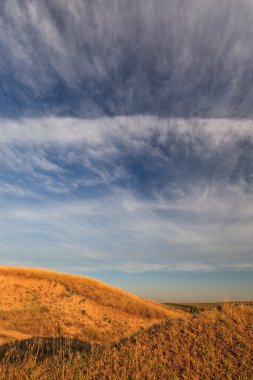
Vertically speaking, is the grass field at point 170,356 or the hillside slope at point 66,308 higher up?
the hillside slope at point 66,308

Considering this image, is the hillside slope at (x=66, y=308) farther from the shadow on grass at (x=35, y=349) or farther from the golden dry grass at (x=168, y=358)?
the golden dry grass at (x=168, y=358)

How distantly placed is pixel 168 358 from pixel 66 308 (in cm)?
1838

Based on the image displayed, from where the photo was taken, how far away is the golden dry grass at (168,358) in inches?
309

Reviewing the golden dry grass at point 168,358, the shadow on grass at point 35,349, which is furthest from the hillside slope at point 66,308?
the golden dry grass at point 168,358

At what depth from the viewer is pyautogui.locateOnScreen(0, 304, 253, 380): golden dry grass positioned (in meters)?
7.84

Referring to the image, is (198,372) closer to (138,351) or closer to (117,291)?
(138,351)

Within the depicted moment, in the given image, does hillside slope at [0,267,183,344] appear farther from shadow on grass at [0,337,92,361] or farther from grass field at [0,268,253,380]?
grass field at [0,268,253,380]

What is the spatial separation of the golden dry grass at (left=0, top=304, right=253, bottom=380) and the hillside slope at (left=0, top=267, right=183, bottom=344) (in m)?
10.2

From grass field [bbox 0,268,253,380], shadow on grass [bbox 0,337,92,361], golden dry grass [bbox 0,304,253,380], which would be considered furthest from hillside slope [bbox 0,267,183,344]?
golden dry grass [bbox 0,304,253,380]

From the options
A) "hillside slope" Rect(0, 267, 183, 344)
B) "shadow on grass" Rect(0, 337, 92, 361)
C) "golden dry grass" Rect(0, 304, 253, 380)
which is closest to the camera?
"golden dry grass" Rect(0, 304, 253, 380)

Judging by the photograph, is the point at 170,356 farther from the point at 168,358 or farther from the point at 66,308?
the point at 66,308

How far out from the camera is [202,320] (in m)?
11.6

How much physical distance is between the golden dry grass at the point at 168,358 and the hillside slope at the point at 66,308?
10177 millimetres

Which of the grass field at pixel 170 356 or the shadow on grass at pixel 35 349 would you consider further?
the shadow on grass at pixel 35 349
